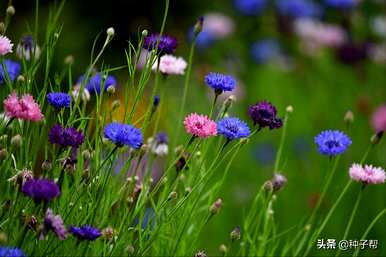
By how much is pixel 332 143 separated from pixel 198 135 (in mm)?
335

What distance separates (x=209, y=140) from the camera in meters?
1.54

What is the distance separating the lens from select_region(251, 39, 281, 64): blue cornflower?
3764 millimetres

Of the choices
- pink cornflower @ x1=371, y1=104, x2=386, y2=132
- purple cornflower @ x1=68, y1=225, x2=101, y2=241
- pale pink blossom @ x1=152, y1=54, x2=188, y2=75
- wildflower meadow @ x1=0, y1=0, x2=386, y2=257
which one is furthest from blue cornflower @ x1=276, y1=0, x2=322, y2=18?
purple cornflower @ x1=68, y1=225, x2=101, y2=241

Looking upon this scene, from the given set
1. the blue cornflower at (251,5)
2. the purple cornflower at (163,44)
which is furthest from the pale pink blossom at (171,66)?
the blue cornflower at (251,5)

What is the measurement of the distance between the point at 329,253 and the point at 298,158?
2.32 feet

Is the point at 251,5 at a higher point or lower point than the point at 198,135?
higher

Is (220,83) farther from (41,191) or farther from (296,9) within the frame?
(296,9)

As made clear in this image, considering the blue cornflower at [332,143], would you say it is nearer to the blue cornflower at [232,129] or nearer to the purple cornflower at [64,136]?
the blue cornflower at [232,129]

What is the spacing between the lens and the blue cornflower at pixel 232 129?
1370 millimetres

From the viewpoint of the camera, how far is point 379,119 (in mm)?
2840

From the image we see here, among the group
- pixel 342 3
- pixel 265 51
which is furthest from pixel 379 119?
pixel 265 51

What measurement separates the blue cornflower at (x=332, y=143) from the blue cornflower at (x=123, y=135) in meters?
0.43

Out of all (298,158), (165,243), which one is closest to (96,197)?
(165,243)

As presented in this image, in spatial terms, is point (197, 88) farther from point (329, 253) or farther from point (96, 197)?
point (96, 197)
